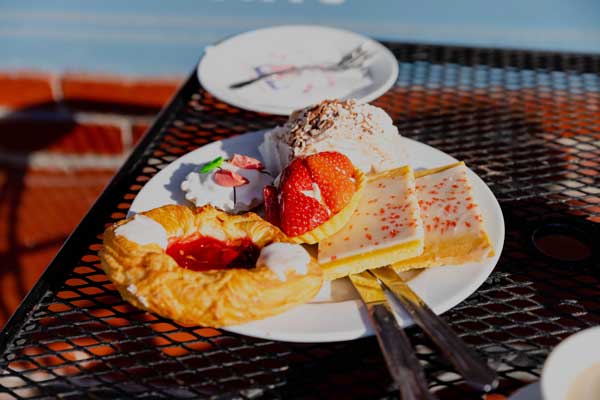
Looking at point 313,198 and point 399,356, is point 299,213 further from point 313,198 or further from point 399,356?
point 399,356

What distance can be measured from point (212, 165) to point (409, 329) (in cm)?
44

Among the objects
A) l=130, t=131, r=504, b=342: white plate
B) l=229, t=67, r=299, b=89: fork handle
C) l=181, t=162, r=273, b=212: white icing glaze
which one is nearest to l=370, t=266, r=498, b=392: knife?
l=130, t=131, r=504, b=342: white plate

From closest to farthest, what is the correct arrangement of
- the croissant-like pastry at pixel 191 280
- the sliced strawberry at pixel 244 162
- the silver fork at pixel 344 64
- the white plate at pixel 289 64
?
the croissant-like pastry at pixel 191 280 < the sliced strawberry at pixel 244 162 < the white plate at pixel 289 64 < the silver fork at pixel 344 64

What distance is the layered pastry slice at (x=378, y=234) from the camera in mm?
923

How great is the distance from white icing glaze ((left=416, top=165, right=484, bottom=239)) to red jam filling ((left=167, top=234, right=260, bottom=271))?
268 mm

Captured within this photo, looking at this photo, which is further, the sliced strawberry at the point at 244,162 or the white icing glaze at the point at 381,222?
the sliced strawberry at the point at 244,162

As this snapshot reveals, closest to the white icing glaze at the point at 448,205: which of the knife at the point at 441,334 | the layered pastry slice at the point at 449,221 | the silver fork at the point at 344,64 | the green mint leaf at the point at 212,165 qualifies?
the layered pastry slice at the point at 449,221

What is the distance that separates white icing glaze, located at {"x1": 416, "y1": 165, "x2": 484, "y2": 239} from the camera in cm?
97

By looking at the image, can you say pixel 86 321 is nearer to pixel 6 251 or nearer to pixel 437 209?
pixel 437 209

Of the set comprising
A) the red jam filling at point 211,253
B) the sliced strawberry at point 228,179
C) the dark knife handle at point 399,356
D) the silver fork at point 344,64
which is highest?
the silver fork at point 344,64

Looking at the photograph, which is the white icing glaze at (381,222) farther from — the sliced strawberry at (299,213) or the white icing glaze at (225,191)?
the white icing glaze at (225,191)

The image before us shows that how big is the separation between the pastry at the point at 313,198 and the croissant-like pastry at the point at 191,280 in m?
0.06

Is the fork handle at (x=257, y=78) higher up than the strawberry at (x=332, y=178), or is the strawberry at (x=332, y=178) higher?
the fork handle at (x=257, y=78)

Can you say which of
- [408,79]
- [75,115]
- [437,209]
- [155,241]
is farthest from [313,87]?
[75,115]
